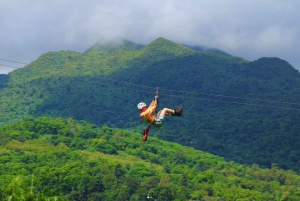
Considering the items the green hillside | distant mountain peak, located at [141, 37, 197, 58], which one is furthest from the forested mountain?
the green hillside

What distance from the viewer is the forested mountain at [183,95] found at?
389ft

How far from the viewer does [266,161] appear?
356 ft

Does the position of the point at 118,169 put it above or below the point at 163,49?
below

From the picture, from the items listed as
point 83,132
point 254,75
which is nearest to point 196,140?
point 83,132

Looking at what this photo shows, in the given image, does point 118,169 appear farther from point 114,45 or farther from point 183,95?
point 114,45

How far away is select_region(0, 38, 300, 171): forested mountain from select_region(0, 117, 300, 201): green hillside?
1260 cm

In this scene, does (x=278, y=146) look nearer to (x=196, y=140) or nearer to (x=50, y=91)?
(x=196, y=140)

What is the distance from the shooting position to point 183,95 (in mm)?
146500

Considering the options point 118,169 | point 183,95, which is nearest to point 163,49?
point 183,95

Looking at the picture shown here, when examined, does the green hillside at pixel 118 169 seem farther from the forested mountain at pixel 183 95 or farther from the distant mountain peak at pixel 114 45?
the distant mountain peak at pixel 114 45

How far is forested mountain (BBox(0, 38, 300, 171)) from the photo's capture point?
389 ft

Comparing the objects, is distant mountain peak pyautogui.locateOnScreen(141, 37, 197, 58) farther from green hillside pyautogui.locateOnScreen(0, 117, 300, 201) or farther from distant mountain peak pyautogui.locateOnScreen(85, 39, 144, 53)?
green hillside pyautogui.locateOnScreen(0, 117, 300, 201)

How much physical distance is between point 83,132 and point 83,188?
116 ft

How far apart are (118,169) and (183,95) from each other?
64305mm
